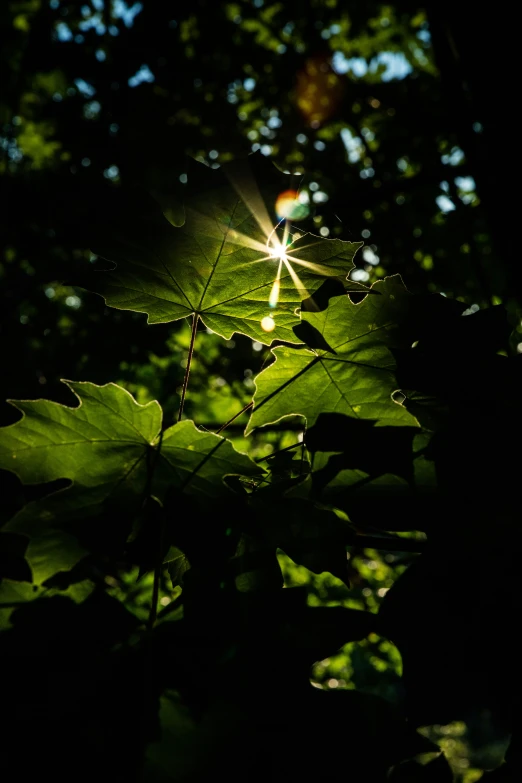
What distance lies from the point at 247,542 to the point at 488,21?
279 cm

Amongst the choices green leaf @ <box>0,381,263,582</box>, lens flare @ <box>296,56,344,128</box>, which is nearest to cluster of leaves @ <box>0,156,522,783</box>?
green leaf @ <box>0,381,263,582</box>

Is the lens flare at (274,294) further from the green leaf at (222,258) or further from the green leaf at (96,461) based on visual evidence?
the green leaf at (96,461)

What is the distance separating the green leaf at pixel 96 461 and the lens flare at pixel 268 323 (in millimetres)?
423

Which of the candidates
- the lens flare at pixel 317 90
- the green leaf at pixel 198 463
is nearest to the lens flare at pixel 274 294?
the green leaf at pixel 198 463

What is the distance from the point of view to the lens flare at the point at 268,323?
1396mm

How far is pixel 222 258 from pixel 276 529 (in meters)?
0.78

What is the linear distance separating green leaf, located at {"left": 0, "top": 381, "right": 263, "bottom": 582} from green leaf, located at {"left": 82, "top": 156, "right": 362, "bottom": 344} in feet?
1.28

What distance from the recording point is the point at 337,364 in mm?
1290

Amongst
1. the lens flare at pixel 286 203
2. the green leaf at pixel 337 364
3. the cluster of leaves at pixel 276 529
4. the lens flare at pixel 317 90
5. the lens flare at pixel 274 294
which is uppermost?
the lens flare at pixel 317 90

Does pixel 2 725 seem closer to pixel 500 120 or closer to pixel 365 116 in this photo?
pixel 500 120

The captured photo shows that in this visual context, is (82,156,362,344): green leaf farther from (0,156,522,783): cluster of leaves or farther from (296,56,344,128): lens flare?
(296,56,344,128): lens flare

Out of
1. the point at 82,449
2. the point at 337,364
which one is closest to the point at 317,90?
the point at 337,364

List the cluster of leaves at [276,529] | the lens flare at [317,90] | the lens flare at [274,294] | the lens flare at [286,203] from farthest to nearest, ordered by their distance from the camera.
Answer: the lens flare at [317,90]
the lens flare at [274,294]
the lens flare at [286,203]
the cluster of leaves at [276,529]

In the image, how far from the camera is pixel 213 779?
37.8 inches
